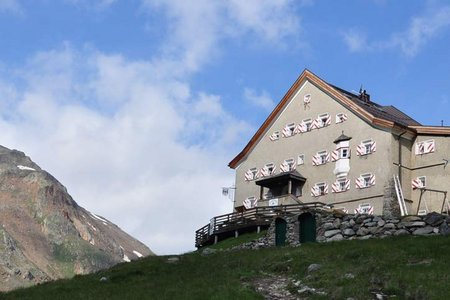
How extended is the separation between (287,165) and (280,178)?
229 cm

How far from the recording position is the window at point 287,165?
63.7 m

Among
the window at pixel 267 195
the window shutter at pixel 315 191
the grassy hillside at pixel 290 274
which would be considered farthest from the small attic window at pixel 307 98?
the grassy hillside at pixel 290 274

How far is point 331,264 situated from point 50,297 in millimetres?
11323

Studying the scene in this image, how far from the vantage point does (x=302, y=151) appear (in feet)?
207

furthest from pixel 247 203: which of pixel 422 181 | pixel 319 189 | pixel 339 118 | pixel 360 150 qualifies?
pixel 422 181

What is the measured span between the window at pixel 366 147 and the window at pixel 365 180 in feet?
6.04

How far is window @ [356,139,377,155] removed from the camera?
57719 mm

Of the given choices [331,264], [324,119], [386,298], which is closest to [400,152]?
[324,119]

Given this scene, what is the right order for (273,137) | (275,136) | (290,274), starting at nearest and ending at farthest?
(290,274)
(275,136)
(273,137)

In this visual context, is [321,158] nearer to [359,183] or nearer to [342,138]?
[342,138]

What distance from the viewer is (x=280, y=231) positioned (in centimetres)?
4612

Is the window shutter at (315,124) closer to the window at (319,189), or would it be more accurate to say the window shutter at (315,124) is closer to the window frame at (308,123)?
the window frame at (308,123)

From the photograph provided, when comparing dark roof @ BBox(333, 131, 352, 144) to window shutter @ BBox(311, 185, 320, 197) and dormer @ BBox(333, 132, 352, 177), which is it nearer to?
dormer @ BBox(333, 132, 352, 177)

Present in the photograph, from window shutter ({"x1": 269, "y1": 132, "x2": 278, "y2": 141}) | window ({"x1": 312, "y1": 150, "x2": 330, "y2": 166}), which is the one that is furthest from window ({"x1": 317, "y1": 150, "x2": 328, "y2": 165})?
window shutter ({"x1": 269, "y1": 132, "x2": 278, "y2": 141})
